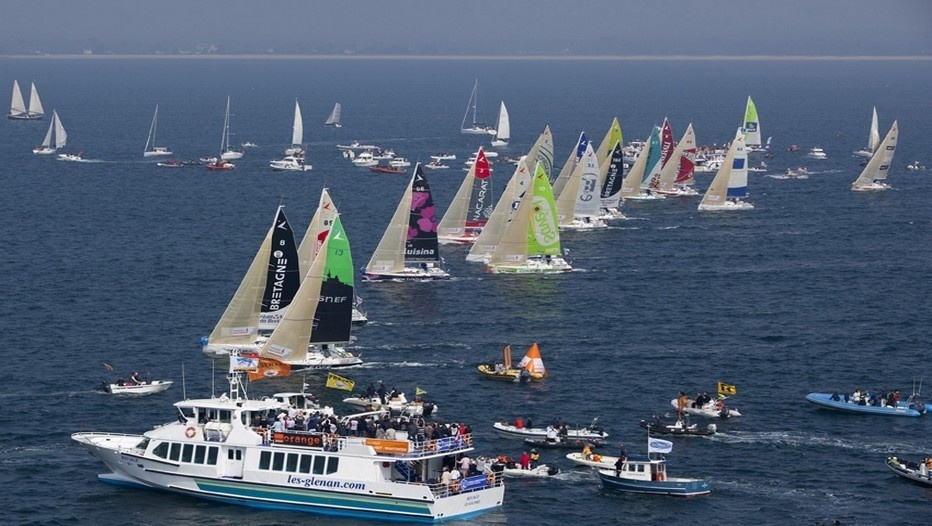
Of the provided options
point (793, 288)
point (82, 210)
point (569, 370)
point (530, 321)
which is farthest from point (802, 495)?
point (82, 210)

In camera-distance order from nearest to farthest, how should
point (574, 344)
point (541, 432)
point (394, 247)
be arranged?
point (541, 432), point (574, 344), point (394, 247)

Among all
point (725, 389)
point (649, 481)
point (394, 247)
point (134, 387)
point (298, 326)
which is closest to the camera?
point (649, 481)

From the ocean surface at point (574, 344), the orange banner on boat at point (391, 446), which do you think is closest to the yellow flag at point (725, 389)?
the ocean surface at point (574, 344)

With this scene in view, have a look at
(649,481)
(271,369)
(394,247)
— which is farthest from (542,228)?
(649,481)

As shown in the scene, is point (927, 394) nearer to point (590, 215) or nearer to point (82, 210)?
point (590, 215)

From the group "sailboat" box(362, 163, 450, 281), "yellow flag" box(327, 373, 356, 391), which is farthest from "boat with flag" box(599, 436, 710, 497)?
"sailboat" box(362, 163, 450, 281)

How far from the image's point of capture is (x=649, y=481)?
3278 inches

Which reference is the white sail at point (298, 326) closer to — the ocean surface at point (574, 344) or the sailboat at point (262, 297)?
the ocean surface at point (574, 344)

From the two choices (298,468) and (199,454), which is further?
(199,454)

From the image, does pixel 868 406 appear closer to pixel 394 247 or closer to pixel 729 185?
pixel 394 247

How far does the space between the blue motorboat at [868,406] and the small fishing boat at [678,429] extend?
10.0 metres

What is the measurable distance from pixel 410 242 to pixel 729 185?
6602 centimetres

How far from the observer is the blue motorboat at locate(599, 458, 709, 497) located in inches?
3263

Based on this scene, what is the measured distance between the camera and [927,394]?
106125mm
